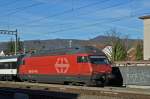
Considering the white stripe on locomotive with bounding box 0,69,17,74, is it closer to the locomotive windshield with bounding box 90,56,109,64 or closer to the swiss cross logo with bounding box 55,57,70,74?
the swiss cross logo with bounding box 55,57,70,74

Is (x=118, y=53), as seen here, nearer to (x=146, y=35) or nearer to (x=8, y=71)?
(x=146, y=35)

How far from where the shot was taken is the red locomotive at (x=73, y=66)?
3222 centimetres

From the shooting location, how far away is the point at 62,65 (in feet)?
117

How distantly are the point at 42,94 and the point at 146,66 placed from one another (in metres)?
14.3

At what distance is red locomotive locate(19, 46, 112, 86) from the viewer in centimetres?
3222

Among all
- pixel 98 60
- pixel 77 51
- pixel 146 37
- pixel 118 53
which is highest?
pixel 146 37

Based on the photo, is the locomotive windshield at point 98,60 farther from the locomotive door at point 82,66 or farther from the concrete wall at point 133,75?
the concrete wall at point 133,75

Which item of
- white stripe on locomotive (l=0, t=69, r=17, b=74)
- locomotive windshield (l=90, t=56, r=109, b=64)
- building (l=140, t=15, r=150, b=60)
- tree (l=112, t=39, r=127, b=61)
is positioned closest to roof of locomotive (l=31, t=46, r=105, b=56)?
locomotive windshield (l=90, t=56, r=109, b=64)

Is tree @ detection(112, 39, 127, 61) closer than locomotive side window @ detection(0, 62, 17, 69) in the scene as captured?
No

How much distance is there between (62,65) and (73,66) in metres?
2.01

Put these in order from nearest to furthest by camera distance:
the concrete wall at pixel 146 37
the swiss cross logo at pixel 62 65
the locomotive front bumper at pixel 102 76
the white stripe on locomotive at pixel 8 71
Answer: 1. the locomotive front bumper at pixel 102 76
2. the swiss cross logo at pixel 62 65
3. the white stripe on locomotive at pixel 8 71
4. the concrete wall at pixel 146 37

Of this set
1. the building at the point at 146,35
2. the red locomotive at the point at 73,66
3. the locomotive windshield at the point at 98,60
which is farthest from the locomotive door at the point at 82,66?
the building at the point at 146,35

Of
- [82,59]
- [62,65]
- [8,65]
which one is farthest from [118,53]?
[82,59]

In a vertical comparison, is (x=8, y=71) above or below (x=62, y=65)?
below
